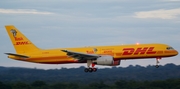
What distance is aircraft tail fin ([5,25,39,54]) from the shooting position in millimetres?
95750

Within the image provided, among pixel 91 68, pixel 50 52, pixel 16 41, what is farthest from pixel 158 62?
pixel 16 41

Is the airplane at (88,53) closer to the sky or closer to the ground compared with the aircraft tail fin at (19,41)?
closer to the ground

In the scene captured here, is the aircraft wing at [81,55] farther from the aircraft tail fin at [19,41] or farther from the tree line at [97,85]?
the tree line at [97,85]

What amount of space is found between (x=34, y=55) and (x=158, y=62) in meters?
20.5

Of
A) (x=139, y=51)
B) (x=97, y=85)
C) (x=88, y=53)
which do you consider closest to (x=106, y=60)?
(x=88, y=53)

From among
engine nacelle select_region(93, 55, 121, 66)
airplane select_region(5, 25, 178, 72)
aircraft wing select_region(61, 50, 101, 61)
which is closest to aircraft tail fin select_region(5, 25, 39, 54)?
airplane select_region(5, 25, 178, 72)

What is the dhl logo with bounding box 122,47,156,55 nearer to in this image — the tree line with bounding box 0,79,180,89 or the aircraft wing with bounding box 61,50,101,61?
the aircraft wing with bounding box 61,50,101,61

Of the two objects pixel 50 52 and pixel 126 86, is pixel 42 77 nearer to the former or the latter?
pixel 126 86

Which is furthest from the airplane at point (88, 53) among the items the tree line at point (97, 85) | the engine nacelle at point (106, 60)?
the tree line at point (97, 85)

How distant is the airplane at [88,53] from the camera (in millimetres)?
87500

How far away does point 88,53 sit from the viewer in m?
90.6

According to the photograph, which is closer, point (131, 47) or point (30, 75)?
point (131, 47)

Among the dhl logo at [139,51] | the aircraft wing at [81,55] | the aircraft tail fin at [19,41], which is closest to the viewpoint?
the dhl logo at [139,51]

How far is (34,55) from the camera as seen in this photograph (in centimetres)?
9356
